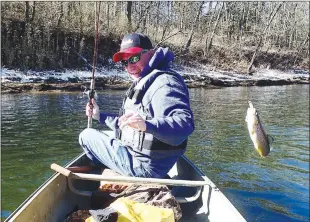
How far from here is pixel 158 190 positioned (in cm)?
349

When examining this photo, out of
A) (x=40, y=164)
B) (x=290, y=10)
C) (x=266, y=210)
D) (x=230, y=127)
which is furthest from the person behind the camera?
(x=290, y=10)

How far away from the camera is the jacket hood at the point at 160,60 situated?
3.62 meters

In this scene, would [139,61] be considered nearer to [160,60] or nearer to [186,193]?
[160,60]

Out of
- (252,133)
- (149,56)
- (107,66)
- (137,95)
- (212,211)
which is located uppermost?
(149,56)

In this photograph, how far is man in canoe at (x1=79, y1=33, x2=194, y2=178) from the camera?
10.4 ft

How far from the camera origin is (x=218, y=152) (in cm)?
870

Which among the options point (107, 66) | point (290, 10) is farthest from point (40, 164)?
point (290, 10)

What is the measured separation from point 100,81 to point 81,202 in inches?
712

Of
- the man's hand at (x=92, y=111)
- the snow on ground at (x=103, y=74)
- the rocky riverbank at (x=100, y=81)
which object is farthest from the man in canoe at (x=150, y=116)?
the snow on ground at (x=103, y=74)

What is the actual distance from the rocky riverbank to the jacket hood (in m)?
13.2

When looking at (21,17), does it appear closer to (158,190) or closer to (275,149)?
(275,149)

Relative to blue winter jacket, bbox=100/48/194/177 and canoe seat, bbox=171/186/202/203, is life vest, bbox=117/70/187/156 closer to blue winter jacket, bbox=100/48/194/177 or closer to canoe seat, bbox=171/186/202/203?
blue winter jacket, bbox=100/48/194/177

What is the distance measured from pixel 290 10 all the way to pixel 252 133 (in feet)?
167

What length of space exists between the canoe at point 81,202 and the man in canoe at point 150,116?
1.51 feet
